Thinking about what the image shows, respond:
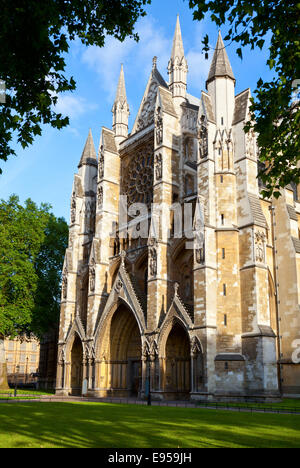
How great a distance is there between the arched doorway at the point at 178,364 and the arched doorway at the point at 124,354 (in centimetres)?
469

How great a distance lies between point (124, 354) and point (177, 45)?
82.4 feet

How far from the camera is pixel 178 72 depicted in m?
37.1

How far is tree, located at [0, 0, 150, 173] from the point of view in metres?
10.9

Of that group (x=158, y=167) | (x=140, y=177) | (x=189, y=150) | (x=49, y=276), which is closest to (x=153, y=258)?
(x=158, y=167)

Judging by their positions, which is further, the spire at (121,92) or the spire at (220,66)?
the spire at (121,92)

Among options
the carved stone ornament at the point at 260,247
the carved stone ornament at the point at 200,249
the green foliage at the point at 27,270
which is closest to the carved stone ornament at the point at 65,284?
the green foliage at the point at 27,270

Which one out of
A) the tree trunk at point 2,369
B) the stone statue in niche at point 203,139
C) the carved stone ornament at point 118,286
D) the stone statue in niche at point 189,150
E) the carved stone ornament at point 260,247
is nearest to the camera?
the carved stone ornament at point 260,247

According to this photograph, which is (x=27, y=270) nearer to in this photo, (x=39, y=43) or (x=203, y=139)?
(x=203, y=139)

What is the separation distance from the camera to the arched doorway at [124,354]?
3362 cm

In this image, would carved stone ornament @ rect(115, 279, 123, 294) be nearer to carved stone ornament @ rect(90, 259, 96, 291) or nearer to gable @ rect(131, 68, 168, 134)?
carved stone ornament @ rect(90, 259, 96, 291)

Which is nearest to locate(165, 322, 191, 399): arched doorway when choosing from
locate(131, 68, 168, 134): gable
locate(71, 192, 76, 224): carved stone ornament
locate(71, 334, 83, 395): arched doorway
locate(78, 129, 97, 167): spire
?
locate(71, 334, 83, 395): arched doorway

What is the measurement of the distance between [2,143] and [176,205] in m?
20.3

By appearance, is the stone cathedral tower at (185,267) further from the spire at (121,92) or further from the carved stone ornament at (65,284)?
the spire at (121,92)

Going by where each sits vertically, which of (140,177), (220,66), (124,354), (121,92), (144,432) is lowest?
(144,432)
